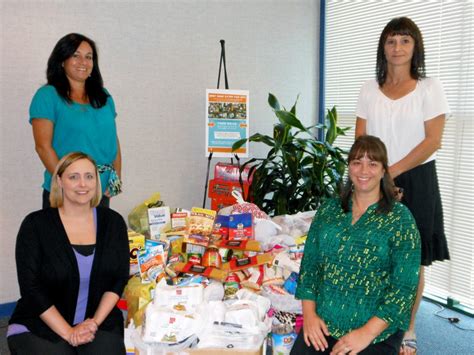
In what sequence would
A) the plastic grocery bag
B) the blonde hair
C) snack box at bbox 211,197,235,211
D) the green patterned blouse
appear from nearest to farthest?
the green patterned blouse, the blonde hair, the plastic grocery bag, snack box at bbox 211,197,235,211

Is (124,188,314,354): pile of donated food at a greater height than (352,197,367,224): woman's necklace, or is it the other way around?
(352,197,367,224): woman's necklace

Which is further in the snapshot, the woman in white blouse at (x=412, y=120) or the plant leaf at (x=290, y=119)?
the plant leaf at (x=290, y=119)

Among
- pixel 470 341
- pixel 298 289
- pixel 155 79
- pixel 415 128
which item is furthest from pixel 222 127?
pixel 470 341

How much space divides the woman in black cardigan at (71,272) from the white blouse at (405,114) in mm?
1227

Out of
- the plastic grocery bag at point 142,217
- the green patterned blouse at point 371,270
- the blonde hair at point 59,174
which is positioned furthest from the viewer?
the plastic grocery bag at point 142,217

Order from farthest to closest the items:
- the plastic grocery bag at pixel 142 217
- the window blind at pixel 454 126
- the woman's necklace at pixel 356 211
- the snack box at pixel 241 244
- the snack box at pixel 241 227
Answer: the window blind at pixel 454 126 → the plastic grocery bag at pixel 142 217 → the snack box at pixel 241 227 → the snack box at pixel 241 244 → the woman's necklace at pixel 356 211

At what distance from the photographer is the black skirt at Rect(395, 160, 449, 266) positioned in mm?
2090

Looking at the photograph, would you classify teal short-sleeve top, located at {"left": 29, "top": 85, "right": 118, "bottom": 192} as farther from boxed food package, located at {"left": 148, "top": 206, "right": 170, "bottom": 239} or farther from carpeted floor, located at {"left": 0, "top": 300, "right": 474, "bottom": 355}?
carpeted floor, located at {"left": 0, "top": 300, "right": 474, "bottom": 355}

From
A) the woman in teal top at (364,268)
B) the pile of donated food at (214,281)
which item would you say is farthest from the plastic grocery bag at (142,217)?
the woman in teal top at (364,268)

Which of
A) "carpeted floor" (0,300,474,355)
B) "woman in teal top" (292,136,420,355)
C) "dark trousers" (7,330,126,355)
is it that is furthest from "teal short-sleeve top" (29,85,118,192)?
"woman in teal top" (292,136,420,355)

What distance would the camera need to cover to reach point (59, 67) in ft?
7.55

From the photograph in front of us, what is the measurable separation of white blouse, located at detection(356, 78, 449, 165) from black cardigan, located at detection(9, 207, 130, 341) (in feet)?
4.22

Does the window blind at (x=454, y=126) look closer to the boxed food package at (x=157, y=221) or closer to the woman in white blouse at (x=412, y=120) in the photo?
the woman in white blouse at (x=412, y=120)

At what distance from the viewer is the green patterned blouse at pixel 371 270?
60.8 inches
